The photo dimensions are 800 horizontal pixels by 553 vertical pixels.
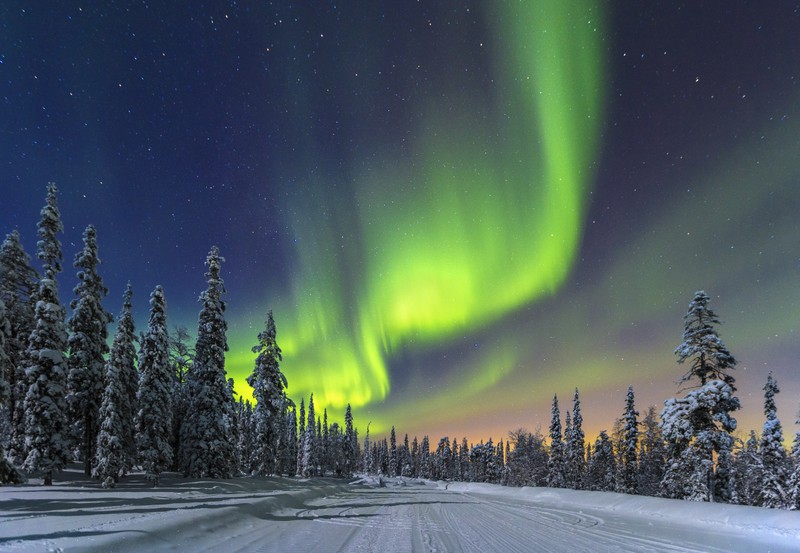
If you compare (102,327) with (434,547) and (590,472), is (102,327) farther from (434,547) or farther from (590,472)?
(590,472)

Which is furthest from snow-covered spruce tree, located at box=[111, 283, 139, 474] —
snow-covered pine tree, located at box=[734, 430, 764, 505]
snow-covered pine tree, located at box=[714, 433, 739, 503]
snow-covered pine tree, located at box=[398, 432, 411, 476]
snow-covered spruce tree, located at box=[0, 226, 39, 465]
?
snow-covered pine tree, located at box=[398, 432, 411, 476]

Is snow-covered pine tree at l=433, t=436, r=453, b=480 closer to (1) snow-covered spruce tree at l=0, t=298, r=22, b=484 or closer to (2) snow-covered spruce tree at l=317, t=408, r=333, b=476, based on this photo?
(2) snow-covered spruce tree at l=317, t=408, r=333, b=476

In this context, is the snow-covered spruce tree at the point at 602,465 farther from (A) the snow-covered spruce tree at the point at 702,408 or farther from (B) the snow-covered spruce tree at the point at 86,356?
(B) the snow-covered spruce tree at the point at 86,356

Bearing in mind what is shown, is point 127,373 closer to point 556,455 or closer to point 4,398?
point 4,398

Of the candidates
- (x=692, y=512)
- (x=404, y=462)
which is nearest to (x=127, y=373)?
(x=692, y=512)

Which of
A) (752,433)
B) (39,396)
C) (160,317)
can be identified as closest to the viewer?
(39,396)

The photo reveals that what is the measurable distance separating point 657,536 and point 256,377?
123ft

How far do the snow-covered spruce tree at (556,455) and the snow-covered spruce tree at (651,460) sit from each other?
11368 millimetres

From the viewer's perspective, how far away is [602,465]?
207ft

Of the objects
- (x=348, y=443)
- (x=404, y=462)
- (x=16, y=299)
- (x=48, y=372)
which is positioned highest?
(x=16, y=299)

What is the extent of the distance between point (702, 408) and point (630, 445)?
2823cm

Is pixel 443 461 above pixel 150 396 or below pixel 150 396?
below

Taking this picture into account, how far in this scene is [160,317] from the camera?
3328cm

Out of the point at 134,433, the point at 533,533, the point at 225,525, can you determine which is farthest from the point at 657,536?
the point at 134,433
